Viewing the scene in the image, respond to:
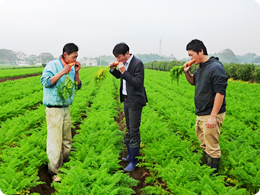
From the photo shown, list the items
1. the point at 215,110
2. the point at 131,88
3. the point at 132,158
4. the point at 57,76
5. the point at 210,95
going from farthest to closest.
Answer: the point at 132,158 → the point at 131,88 → the point at 57,76 → the point at 210,95 → the point at 215,110

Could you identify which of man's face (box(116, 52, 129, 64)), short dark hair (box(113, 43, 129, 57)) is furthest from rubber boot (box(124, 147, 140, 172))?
short dark hair (box(113, 43, 129, 57))

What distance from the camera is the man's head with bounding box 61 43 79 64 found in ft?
13.7

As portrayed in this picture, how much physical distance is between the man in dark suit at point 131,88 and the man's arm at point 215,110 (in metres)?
1.37

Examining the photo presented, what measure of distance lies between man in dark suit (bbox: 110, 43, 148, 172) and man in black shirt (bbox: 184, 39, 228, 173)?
1080 mm

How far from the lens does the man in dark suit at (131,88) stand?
423 cm

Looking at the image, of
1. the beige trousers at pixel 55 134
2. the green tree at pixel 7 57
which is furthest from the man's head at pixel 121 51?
the green tree at pixel 7 57

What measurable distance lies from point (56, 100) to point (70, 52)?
975mm

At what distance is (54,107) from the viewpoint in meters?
4.30

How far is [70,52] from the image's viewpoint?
13.7 feet

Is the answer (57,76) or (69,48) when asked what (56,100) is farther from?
(69,48)

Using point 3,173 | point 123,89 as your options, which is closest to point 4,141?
point 3,173

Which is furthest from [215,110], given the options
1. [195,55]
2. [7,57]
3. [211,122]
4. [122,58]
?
[7,57]

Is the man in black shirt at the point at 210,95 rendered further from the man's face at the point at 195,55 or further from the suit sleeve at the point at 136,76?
the suit sleeve at the point at 136,76

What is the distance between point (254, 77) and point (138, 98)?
91.3 feet
